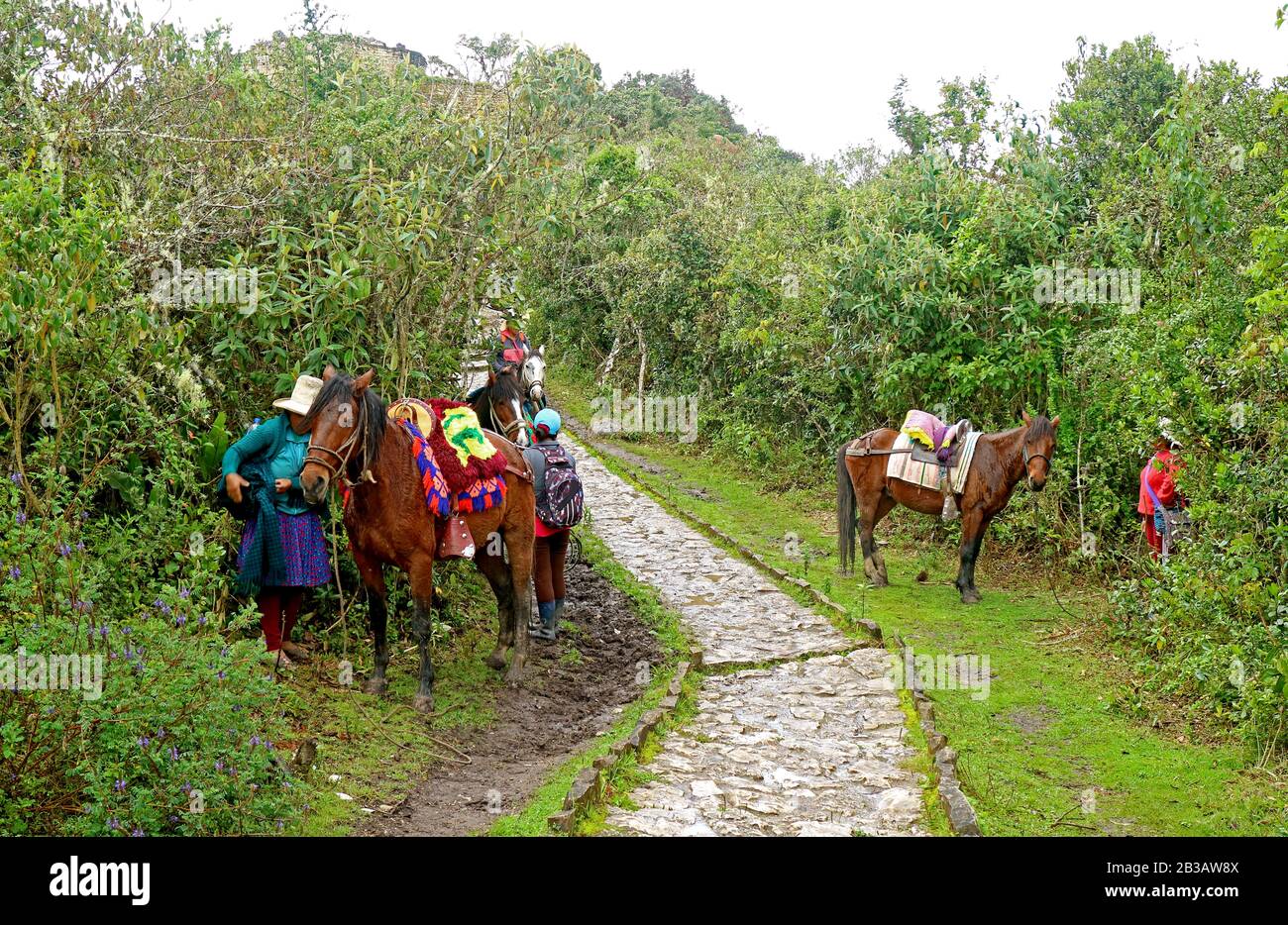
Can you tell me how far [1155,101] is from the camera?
1748 centimetres

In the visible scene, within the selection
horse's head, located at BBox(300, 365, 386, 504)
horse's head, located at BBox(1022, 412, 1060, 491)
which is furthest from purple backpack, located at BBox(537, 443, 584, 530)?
horse's head, located at BBox(1022, 412, 1060, 491)

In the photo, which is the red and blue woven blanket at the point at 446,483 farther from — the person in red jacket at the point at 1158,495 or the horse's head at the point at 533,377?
the person in red jacket at the point at 1158,495

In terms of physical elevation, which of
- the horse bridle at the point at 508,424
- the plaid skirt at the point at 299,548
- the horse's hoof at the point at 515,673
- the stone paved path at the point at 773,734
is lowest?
the stone paved path at the point at 773,734

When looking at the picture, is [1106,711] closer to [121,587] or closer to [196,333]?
[121,587]

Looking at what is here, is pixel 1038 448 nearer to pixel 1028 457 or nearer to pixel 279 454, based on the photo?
pixel 1028 457

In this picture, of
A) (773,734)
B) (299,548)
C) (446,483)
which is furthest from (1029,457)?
(299,548)

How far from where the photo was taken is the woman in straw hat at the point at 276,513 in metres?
7.50

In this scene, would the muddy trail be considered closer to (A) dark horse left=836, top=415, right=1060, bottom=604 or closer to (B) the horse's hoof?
(B) the horse's hoof

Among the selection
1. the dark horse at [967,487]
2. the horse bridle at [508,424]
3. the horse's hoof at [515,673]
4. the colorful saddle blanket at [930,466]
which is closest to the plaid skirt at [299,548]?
the horse's hoof at [515,673]

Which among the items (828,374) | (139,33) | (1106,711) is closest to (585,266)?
(828,374)

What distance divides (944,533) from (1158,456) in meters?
4.17

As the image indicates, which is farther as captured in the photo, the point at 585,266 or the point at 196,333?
the point at 585,266

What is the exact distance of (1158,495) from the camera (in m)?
10.8

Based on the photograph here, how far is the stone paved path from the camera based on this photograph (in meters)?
6.36
